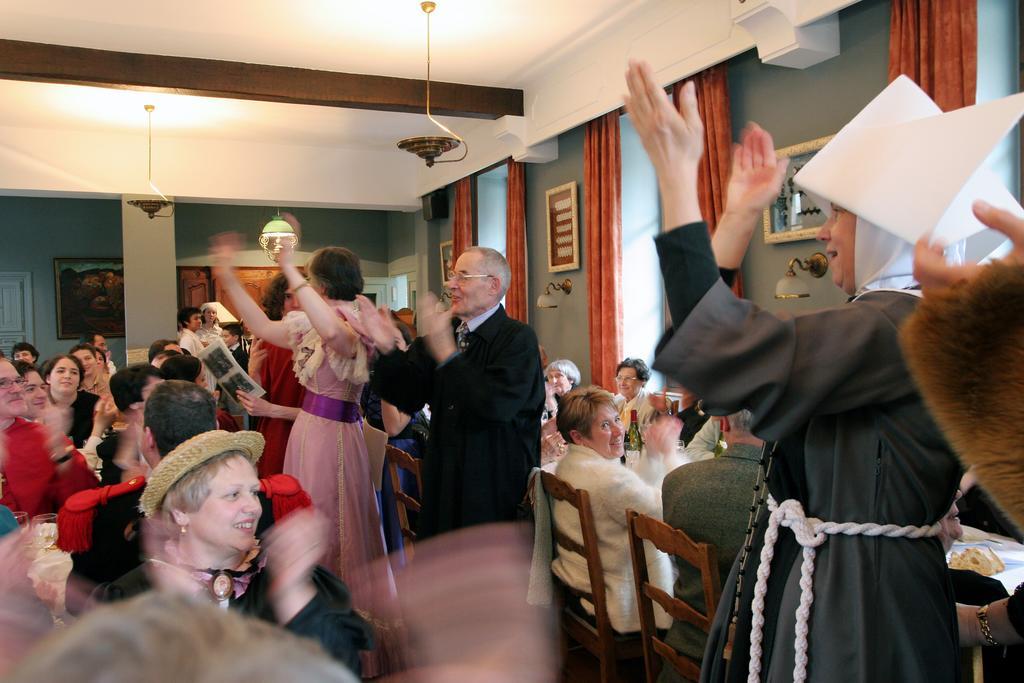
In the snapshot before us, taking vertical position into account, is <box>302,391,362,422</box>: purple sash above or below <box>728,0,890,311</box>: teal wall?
below

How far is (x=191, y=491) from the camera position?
71.1 inches

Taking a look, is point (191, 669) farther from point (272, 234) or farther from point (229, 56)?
point (272, 234)

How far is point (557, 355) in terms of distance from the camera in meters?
7.77

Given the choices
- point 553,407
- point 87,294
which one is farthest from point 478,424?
point 87,294

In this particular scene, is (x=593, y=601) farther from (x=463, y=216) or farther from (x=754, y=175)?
(x=463, y=216)

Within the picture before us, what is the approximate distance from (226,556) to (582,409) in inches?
63.4

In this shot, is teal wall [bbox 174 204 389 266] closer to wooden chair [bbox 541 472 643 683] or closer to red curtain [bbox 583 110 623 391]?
red curtain [bbox 583 110 623 391]

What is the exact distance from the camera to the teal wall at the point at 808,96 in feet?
14.3

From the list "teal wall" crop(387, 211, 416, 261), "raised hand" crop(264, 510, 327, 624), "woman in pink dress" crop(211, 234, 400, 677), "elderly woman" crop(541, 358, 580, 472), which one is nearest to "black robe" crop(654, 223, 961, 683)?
"raised hand" crop(264, 510, 327, 624)

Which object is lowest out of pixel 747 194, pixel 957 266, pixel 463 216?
pixel 957 266

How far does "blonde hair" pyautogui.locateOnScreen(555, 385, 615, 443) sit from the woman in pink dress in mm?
843

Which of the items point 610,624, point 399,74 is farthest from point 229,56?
point 610,624

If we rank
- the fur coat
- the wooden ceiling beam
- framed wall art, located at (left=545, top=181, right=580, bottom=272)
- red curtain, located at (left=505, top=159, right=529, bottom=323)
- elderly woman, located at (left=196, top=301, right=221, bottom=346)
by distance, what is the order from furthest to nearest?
elderly woman, located at (left=196, top=301, right=221, bottom=346) < red curtain, located at (left=505, top=159, right=529, bottom=323) < framed wall art, located at (left=545, top=181, right=580, bottom=272) < the wooden ceiling beam < the fur coat

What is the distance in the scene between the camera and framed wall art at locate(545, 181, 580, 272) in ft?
23.7
